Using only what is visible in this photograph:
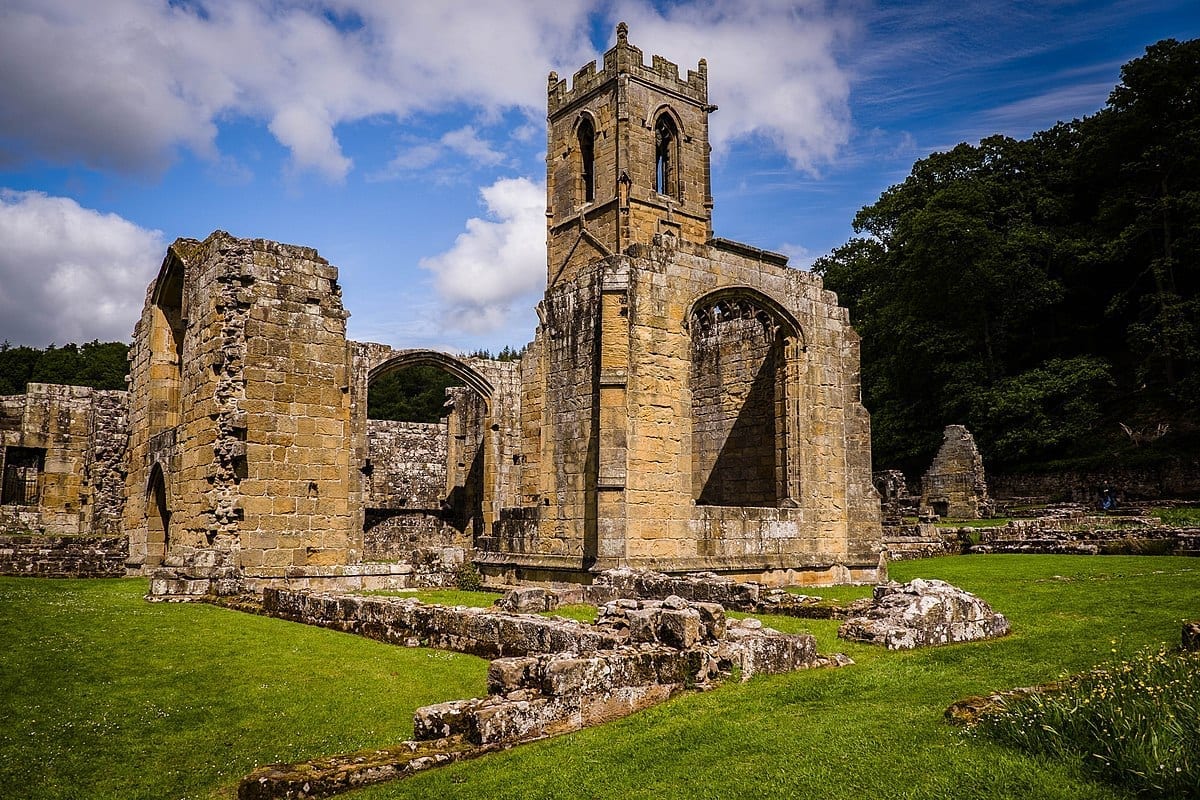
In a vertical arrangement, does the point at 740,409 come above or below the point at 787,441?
above

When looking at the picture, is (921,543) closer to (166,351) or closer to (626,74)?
(166,351)

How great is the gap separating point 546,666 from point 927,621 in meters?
3.74

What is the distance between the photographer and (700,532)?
13086mm

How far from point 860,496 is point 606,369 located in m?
5.06

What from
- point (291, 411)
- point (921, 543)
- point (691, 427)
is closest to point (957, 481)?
point (921, 543)

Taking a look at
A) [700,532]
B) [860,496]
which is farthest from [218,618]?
[860,496]

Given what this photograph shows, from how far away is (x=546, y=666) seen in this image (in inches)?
226

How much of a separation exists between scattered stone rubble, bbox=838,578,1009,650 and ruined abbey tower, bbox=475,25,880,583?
4614 mm

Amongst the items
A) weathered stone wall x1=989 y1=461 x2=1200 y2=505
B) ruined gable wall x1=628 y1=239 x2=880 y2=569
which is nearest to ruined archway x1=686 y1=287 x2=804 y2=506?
ruined gable wall x1=628 y1=239 x2=880 y2=569

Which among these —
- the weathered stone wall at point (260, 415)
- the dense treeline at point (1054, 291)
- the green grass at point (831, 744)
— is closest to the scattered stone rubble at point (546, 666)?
the green grass at point (831, 744)

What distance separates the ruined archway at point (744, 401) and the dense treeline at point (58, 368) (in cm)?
4191

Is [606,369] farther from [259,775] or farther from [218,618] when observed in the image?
[259,775]

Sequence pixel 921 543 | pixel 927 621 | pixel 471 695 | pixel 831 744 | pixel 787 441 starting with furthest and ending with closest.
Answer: pixel 921 543 < pixel 787 441 < pixel 927 621 < pixel 471 695 < pixel 831 744

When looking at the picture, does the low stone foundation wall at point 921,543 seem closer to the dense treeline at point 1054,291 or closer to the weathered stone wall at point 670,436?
the weathered stone wall at point 670,436
